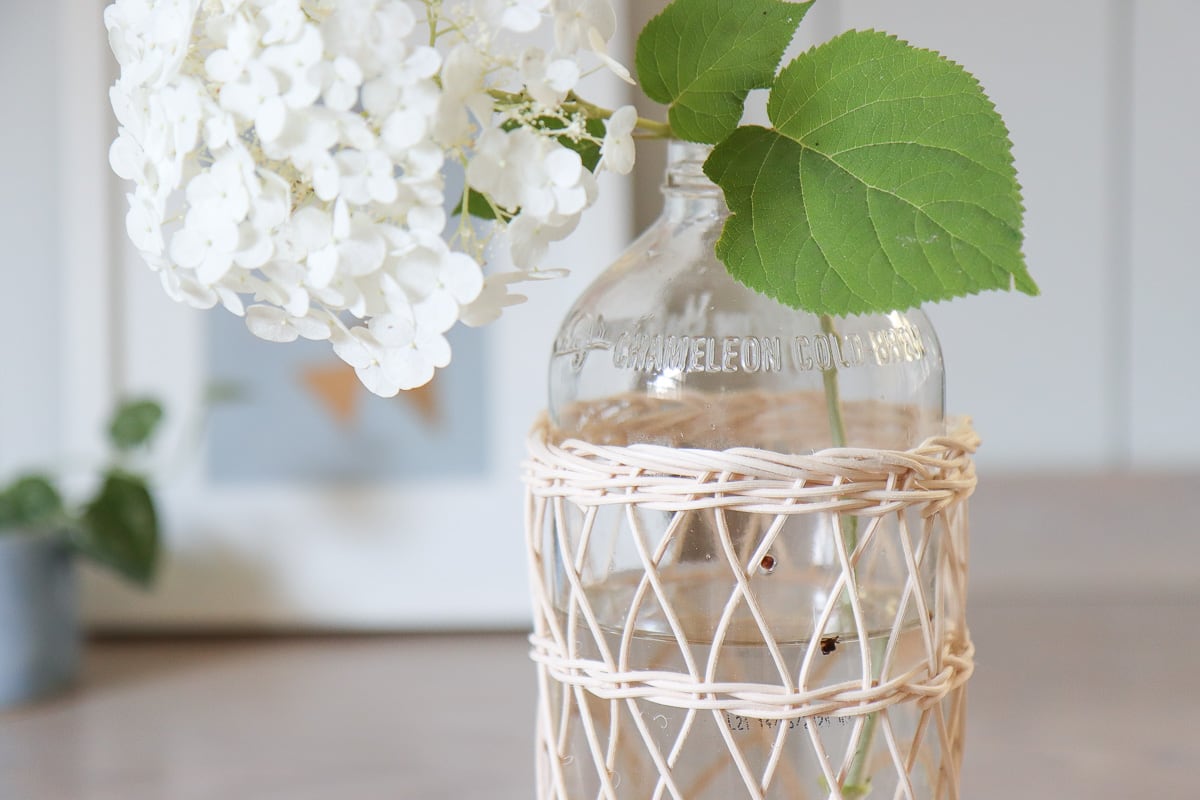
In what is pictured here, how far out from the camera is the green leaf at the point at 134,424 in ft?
2.74

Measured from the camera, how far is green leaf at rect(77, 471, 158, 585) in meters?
0.80

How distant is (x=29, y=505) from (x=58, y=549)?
5cm

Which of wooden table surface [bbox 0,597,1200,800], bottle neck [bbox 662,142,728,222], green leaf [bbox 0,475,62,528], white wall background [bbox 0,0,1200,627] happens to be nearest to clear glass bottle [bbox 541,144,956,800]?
bottle neck [bbox 662,142,728,222]

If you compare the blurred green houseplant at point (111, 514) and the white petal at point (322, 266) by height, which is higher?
the white petal at point (322, 266)

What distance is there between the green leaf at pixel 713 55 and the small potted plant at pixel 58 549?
60cm

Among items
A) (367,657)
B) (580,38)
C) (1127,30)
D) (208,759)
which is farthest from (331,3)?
(1127,30)

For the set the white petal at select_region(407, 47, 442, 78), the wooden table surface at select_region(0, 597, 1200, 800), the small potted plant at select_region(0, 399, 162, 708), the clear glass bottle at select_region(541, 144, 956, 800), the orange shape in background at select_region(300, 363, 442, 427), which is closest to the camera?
the white petal at select_region(407, 47, 442, 78)

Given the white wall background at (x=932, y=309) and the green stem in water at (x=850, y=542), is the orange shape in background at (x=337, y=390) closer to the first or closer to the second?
the white wall background at (x=932, y=309)

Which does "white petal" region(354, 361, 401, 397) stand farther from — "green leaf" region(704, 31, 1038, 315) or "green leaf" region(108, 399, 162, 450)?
"green leaf" region(108, 399, 162, 450)

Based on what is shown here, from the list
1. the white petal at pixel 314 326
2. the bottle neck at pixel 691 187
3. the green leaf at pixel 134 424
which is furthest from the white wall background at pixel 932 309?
the white petal at pixel 314 326

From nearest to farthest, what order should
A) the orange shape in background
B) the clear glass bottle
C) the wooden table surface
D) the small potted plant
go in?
the clear glass bottle, the wooden table surface, the small potted plant, the orange shape in background

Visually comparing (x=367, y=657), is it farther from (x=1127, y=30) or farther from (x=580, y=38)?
(x=1127, y=30)

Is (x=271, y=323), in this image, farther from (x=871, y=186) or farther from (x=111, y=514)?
(x=111, y=514)

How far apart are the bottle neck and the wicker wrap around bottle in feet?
0.34
